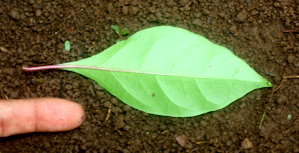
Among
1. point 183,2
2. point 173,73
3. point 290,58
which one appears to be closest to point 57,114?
point 173,73

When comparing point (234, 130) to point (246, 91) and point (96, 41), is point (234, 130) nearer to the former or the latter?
point (246, 91)

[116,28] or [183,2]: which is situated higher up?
[183,2]

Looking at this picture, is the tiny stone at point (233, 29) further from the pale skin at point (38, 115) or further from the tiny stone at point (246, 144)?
the pale skin at point (38, 115)

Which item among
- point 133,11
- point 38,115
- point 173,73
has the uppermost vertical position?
point 133,11

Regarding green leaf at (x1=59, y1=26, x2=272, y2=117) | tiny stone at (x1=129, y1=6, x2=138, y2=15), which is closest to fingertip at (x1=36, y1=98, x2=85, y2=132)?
green leaf at (x1=59, y1=26, x2=272, y2=117)

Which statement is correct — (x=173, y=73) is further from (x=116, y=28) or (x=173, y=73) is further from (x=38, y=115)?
(x=38, y=115)

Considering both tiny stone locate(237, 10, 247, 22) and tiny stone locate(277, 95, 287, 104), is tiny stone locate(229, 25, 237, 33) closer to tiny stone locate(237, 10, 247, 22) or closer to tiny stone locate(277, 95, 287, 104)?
tiny stone locate(237, 10, 247, 22)
